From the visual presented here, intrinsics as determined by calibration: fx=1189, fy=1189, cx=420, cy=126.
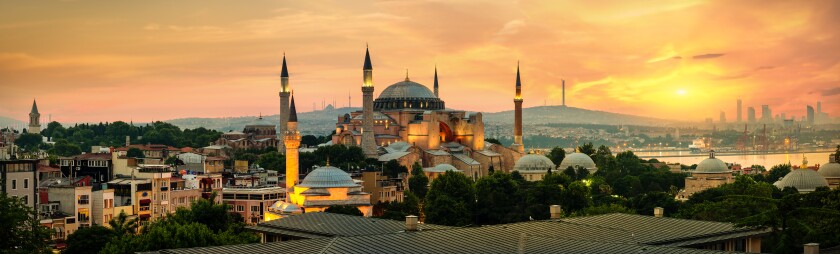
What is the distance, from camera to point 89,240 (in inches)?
1578

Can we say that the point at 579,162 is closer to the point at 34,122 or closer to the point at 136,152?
the point at 136,152

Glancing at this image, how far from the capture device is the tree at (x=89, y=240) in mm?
40000

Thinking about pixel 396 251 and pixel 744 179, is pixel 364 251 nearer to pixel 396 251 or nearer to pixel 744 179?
pixel 396 251

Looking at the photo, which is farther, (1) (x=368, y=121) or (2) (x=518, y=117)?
(2) (x=518, y=117)

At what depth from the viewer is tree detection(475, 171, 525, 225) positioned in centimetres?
5629

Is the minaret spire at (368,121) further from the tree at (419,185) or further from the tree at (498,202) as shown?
the tree at (498,202)

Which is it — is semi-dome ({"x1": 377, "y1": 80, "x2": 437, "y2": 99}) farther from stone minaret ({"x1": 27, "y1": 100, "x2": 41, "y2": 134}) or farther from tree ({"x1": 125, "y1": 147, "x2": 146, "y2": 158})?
stone minaret ({"x1": 27, "y1": 100, "x2": 41, "y2": 134})

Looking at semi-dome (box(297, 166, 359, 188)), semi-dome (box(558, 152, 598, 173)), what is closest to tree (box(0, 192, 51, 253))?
semi-dome (box(297, 166, 359, 188))

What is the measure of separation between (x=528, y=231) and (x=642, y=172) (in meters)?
62.0

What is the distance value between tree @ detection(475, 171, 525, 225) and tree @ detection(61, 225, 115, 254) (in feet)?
67.8

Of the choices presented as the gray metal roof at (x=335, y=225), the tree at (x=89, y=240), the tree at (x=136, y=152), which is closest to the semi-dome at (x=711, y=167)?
the tree at (x=136, y=152)

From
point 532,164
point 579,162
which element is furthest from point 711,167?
point 579,162

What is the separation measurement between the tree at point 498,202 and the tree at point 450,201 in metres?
0.52

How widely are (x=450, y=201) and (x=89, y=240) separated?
20583 mm
